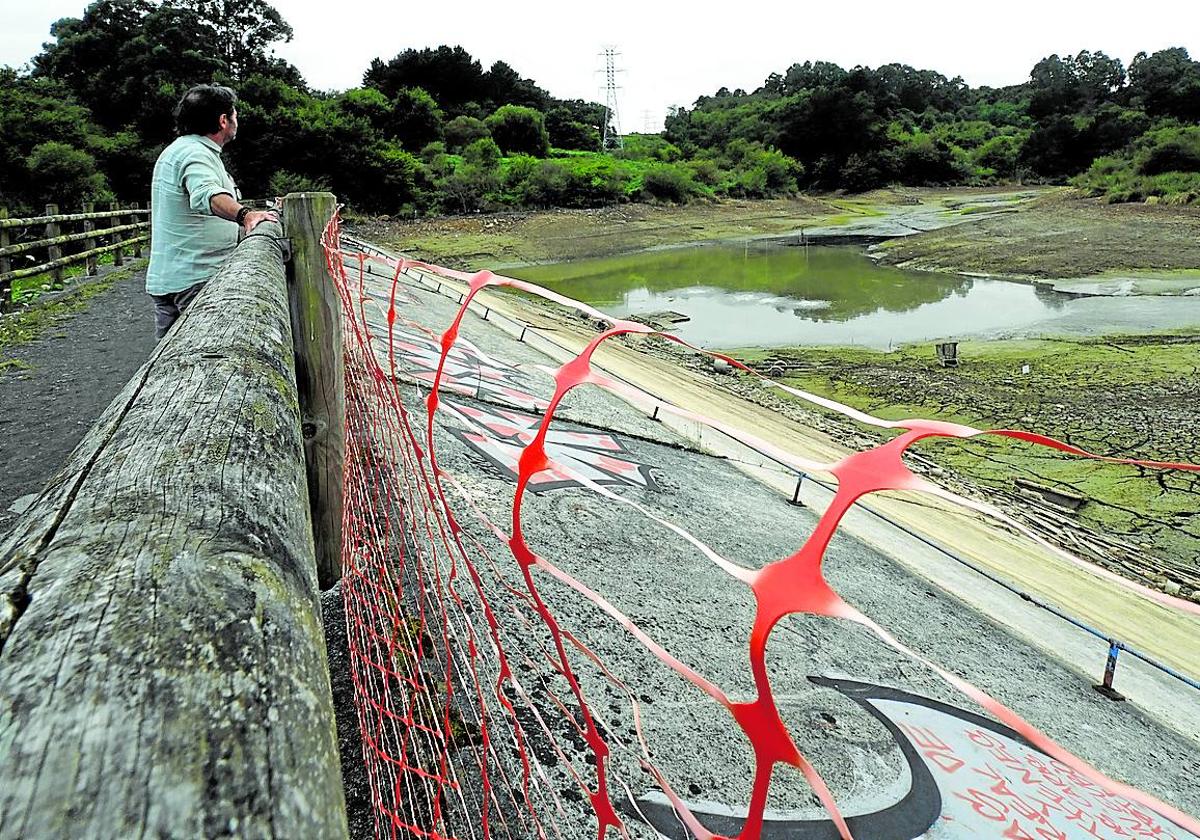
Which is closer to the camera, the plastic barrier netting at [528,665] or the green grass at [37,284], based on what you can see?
the plastic barrier netting at [528,665]

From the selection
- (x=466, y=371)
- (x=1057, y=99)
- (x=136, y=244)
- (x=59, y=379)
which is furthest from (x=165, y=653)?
(x=1057, y=99)

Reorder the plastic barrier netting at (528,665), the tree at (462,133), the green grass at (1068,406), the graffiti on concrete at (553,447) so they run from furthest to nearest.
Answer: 1. the tree at (462,133)
2. the green grass at (1068,406)
3. the graffiti on concrete at (553,447)
4. the plastic barrier netting at (528,665)

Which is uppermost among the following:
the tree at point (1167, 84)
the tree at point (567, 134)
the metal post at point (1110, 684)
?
the tree at point (1167, 84)

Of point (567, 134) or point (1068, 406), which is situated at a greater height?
point (567, 134)

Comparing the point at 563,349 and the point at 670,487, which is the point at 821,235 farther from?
the point at 670,487

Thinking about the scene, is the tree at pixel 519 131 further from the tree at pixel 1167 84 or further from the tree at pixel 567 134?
the tree at pixel 1167 84

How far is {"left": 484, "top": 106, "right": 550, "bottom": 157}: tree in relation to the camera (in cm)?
4809

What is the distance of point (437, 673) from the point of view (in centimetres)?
267

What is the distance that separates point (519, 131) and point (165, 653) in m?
50.9

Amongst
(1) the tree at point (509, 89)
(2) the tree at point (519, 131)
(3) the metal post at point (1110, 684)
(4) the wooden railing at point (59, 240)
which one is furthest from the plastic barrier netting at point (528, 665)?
(1) the tree at point (509, 89)

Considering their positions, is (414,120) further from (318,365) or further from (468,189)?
(318,365)

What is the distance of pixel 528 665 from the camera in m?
2.99

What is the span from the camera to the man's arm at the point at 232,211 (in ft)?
10.2

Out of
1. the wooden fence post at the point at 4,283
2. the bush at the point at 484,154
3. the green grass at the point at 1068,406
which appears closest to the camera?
the wooden fence post at the point at 4,283
